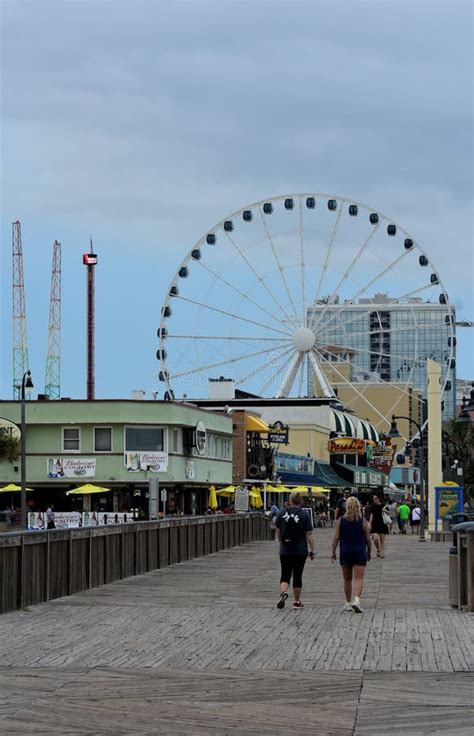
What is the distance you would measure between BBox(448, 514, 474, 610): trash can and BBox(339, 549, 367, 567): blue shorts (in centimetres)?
113

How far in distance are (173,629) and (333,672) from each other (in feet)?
12.7

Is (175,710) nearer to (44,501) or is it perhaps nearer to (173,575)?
(173,575)

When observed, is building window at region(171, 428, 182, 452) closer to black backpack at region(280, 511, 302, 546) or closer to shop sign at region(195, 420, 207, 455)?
shop sign at region(195, 420, 207, 455)

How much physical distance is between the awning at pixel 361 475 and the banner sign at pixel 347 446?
4367mm

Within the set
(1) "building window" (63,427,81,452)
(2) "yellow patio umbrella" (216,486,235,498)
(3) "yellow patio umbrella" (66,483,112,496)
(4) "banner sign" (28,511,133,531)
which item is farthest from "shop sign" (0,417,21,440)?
(2) "yellow patio umbrella" (216,486,235,498)

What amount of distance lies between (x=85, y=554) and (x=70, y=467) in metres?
37.8

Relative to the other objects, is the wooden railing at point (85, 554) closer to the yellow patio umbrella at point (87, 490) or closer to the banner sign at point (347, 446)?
the yellow patio umbrella at point (87, 490)

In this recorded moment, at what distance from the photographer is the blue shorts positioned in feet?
61.0

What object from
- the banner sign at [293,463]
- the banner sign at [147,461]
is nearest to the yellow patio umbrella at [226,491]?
the banner sign at [147,461]

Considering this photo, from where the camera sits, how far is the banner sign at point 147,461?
195 ft

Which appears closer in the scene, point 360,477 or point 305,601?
point 305,601

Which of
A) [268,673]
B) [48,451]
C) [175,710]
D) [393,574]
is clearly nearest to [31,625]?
[268,673]

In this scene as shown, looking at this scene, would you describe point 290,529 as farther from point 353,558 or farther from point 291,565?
point 353,558

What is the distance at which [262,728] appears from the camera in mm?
10016
